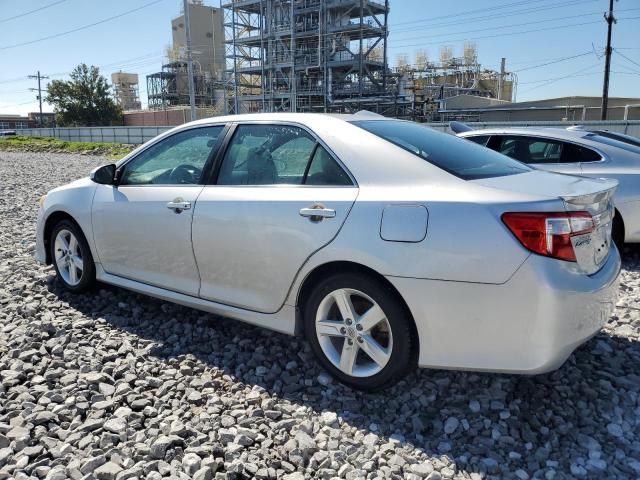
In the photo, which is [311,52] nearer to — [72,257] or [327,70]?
[327,70]

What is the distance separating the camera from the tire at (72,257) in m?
4.48

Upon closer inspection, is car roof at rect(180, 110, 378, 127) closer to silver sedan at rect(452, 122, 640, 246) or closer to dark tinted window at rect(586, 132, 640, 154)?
silver sedan at rect(452, 122, 640, 246)

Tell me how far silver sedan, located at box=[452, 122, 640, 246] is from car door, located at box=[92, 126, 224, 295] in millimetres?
3860

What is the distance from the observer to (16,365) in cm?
340

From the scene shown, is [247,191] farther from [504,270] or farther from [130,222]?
[504,270]

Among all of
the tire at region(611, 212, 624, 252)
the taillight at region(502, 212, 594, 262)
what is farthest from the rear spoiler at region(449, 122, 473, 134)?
the taillight at region(502, 212, 594, 262)

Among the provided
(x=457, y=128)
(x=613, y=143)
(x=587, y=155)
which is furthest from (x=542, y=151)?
(x=457, y=128)

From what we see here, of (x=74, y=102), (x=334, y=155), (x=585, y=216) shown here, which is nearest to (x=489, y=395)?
(x=585, y=216)

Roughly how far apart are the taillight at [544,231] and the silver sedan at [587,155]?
3413 millimetres

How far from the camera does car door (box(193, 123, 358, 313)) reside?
9.84ft

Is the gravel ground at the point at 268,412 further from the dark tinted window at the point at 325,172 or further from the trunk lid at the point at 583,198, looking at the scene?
the dark tinted window at the point at 325,172

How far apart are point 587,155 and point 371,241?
14.3 feet

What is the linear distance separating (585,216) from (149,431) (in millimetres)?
2433

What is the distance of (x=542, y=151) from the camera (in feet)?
20.6
